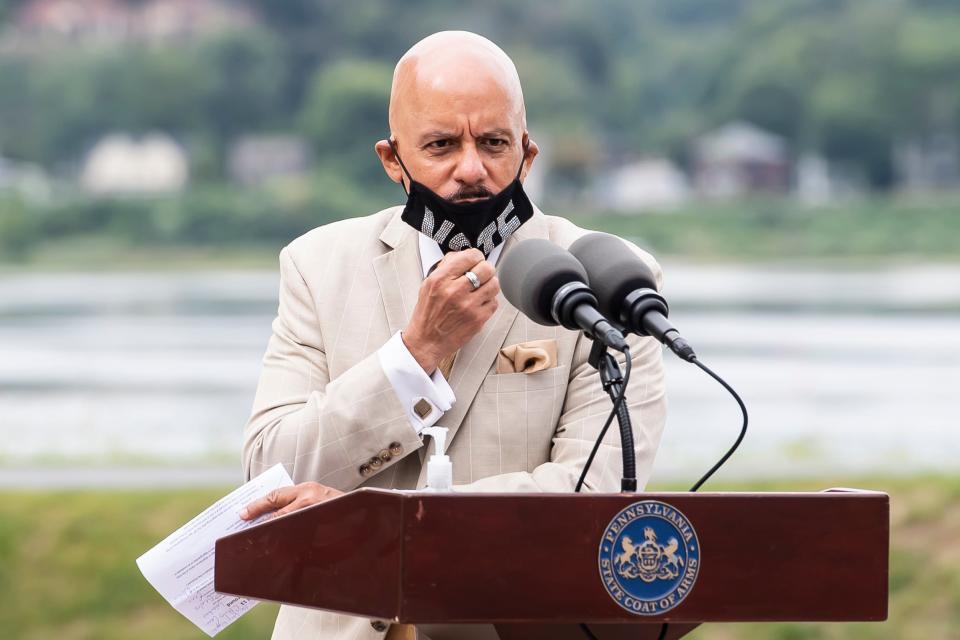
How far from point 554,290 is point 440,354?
340mm

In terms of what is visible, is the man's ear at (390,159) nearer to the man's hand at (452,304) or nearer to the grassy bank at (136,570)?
the man's hand at (452,304)

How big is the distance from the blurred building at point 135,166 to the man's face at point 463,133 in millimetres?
10454

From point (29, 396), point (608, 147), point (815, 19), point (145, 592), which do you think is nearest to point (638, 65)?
point (608, 147)

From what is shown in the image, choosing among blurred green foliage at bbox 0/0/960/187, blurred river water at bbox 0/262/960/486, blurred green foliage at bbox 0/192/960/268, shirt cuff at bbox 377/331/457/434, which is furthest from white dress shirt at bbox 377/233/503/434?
blurred green foliage at bbox 0/0/960/187

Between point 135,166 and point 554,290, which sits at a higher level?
point 135,166

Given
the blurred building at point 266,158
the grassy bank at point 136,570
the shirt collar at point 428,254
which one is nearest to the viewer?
the shirt collar at point 428,254

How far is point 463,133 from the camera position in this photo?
81.3 inches

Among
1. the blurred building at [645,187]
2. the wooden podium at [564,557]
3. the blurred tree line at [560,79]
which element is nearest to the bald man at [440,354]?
the wooden podium at [564,557]

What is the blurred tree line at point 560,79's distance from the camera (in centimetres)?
1213

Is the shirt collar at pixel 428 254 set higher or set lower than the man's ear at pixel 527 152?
lower

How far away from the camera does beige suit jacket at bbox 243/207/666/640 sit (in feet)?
6.72

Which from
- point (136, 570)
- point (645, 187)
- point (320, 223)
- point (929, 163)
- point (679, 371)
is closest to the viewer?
point (136, 570)

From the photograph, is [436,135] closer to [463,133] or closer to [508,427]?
[463,133]

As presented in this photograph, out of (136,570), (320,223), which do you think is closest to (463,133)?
(136,570)
